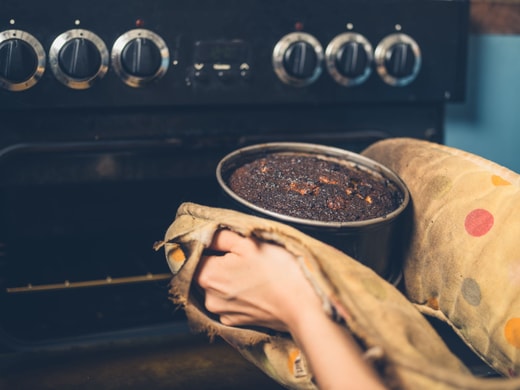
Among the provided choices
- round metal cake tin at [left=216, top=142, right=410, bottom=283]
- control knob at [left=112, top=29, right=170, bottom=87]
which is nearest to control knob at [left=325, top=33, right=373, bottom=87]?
round metal cake tin at [left=216, top=142, right=410, bottom=283]

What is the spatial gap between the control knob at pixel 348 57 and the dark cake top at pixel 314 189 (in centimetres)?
19

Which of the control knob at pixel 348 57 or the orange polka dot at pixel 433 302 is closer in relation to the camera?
the orange polka dot at pixel 433 302

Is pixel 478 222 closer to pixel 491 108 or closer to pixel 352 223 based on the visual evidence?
pixel 352 223

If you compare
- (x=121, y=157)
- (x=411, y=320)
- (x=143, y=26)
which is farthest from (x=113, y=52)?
(x=411, y=320)

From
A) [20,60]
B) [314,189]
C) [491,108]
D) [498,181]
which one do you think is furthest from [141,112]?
[491,108]

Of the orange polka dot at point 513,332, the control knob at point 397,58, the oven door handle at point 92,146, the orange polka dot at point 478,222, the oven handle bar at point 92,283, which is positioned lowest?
the oven handle bar at point 92,283

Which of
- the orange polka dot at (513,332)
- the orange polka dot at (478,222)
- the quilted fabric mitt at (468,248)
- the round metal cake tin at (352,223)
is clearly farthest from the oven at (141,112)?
the orange polka dot at (513,332)

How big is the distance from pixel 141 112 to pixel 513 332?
63 cm

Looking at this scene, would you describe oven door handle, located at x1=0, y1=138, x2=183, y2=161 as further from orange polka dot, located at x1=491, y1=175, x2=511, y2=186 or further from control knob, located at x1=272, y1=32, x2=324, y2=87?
orange polka dot, located at x1=491, y1=175, x2=511, y2=186

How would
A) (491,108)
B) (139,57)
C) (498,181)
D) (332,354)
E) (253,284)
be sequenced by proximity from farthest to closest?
(491,108), (139,57), (498,181), (253,284), (332,354)

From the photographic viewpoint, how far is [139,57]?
0.87m

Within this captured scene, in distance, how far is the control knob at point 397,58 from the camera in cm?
99

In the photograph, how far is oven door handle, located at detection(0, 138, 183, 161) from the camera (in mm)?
862

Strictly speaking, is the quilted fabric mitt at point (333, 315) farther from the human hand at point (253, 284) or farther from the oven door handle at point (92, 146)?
the oven door handle at point (92, 146)
